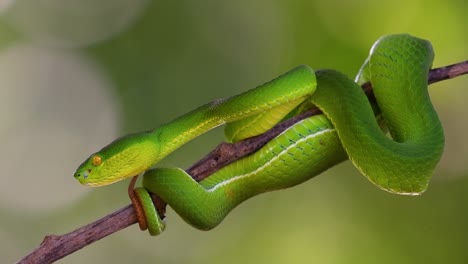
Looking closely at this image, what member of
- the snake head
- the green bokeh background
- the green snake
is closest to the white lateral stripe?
the green snake

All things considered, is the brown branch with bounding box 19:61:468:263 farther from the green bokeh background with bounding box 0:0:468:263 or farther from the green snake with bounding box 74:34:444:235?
the green bokeh background with bounding box 0:0:468:263

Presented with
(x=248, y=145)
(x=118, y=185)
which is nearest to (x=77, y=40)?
(x=118, y=185)

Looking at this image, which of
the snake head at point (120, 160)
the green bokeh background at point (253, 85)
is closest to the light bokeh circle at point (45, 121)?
the green bokeh background at point (253, 85)

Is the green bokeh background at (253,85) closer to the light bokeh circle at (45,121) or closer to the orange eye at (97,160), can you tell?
the light bokeh circle at (45,121)

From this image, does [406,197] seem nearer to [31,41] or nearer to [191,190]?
[191,190]

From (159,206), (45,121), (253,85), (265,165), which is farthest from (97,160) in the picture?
(45,121)
